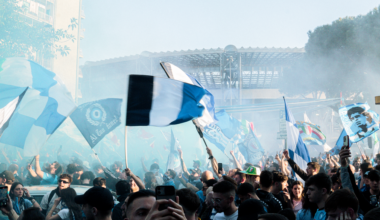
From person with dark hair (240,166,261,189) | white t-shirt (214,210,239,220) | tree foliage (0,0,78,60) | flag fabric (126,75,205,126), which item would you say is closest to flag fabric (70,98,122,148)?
flag fabric (126,75,205,126)

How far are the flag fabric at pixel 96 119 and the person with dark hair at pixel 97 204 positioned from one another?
4.31 metres

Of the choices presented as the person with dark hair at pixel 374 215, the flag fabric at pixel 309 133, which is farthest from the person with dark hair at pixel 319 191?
A: the flag fabric at pixel 309 133

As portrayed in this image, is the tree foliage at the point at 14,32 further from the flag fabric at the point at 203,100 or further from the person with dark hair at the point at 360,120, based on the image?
the person with dark hair at the point at 360,120

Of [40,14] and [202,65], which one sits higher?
[40,14]

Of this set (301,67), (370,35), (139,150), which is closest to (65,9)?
(139,150)

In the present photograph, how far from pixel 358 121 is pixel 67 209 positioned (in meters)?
7.75

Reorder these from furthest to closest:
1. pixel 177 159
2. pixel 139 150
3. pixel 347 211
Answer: pixel 139 150 → pixel 177 159 → pixel 347 211

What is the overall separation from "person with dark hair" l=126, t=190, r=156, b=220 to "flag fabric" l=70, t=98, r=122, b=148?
5.30 meters

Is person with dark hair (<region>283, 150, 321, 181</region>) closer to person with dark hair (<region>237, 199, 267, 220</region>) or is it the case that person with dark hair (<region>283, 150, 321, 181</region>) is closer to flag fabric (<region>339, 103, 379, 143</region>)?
person with dark hair (<region>237, 199, 267, 220</region>)

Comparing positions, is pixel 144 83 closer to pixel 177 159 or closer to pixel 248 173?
pixel 248 173

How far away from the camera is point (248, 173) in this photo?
5336 millimetres

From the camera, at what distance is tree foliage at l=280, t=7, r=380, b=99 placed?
780 inches

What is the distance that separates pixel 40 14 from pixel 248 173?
24291mm

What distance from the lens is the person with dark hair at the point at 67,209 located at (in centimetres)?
381
